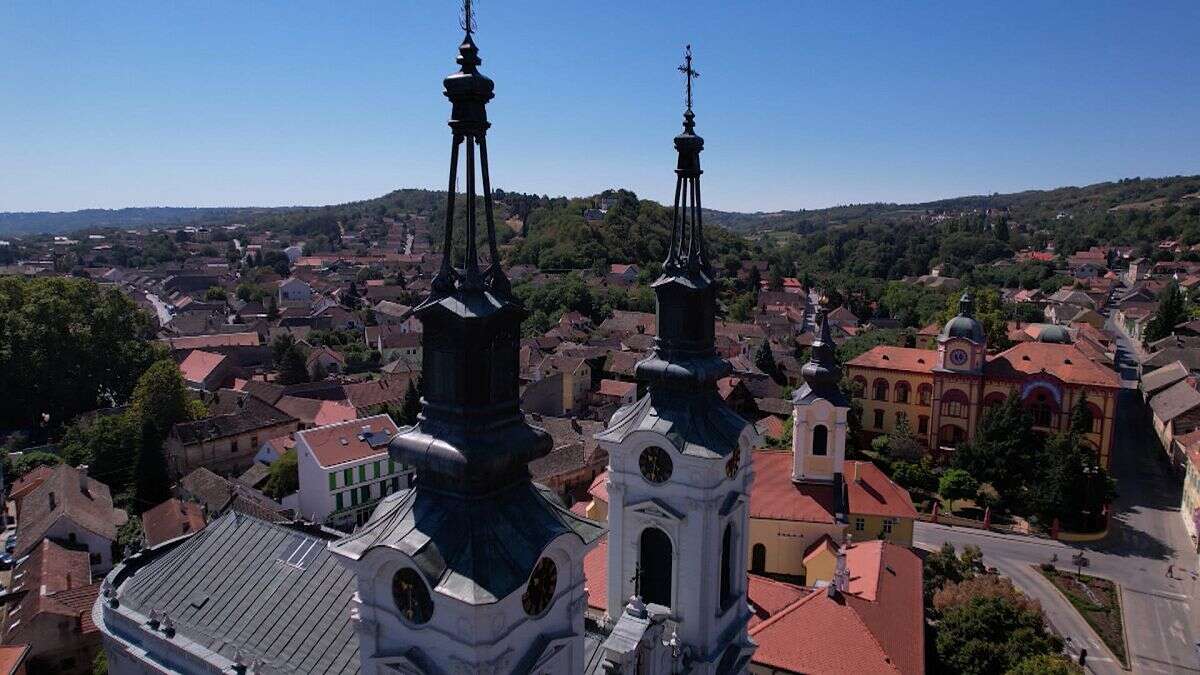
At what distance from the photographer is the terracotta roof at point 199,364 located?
7266cm

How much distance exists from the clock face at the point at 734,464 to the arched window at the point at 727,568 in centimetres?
122

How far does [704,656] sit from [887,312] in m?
110

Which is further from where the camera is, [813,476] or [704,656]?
[813,476]

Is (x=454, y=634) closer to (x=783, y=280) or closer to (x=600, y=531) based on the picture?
(x=600, y=531)

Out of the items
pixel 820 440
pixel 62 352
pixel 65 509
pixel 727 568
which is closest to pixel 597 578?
pixel 727 568

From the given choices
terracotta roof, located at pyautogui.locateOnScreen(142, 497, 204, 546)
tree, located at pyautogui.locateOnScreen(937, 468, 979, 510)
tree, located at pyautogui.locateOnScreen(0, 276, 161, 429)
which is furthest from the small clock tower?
tree, located at pyautogui.locateOnScreen(0, 276, 161, 429)

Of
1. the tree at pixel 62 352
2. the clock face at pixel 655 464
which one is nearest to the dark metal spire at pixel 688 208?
the clock face at pixel 655 464

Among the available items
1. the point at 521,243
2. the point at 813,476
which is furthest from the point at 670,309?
the point at 521,243

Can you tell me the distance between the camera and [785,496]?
33.1 metres

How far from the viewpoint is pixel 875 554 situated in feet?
90.6

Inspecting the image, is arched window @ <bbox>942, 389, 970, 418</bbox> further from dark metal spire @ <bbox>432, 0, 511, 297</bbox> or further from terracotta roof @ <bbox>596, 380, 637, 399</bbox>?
dark metal spire @ <bbox>432, 0, 511, 297</bbox>

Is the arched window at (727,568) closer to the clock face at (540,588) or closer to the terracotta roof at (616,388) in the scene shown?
the clock face at (540,588)

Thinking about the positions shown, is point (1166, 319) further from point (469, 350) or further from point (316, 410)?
point (469, 350)

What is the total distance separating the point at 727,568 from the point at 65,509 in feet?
113
